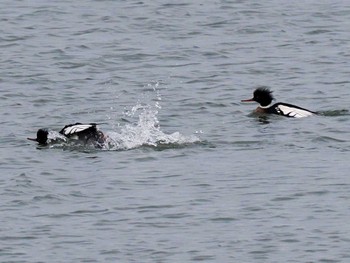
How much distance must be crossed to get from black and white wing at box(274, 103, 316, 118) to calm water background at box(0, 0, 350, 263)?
160mm

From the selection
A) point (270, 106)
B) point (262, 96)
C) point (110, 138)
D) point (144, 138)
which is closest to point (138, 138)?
point (144, 138)

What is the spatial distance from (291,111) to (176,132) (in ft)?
7.75

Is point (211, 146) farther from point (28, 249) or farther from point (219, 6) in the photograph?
point (219, 6)

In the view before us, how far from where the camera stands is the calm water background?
13789 mm

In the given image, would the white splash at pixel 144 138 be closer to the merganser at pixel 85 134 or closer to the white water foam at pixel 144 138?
the white water foam at pixel 144 138

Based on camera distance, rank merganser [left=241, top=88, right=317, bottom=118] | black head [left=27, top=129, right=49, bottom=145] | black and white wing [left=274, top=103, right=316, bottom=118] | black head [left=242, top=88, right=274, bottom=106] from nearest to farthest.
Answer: black head [left=27, top=129, right=49, bottom=145] → black and white wing [left=274, top=103, right=316, bottom=118] → merganser [left=241, top=88, right=317, bottom=118] → black head [left=242, top=88, right=274, bottom=106]

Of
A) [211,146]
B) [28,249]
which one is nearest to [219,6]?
[211,146]

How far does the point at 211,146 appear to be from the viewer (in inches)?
714

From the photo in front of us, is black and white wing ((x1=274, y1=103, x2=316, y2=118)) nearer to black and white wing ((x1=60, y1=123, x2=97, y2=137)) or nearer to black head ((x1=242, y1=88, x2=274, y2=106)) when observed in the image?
black head ((x1=242, y1=88, x2=274, y2=106))

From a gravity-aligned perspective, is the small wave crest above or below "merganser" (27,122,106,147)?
below

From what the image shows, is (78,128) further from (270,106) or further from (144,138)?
(270,106)

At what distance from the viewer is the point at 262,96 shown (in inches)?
847

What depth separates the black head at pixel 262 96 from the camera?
21.4 m

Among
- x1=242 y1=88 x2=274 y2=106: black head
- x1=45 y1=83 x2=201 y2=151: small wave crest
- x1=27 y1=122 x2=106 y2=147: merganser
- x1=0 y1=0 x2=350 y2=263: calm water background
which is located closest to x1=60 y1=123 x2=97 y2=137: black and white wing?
x1=27 y1=122 x2=106 y2=147: merganser
